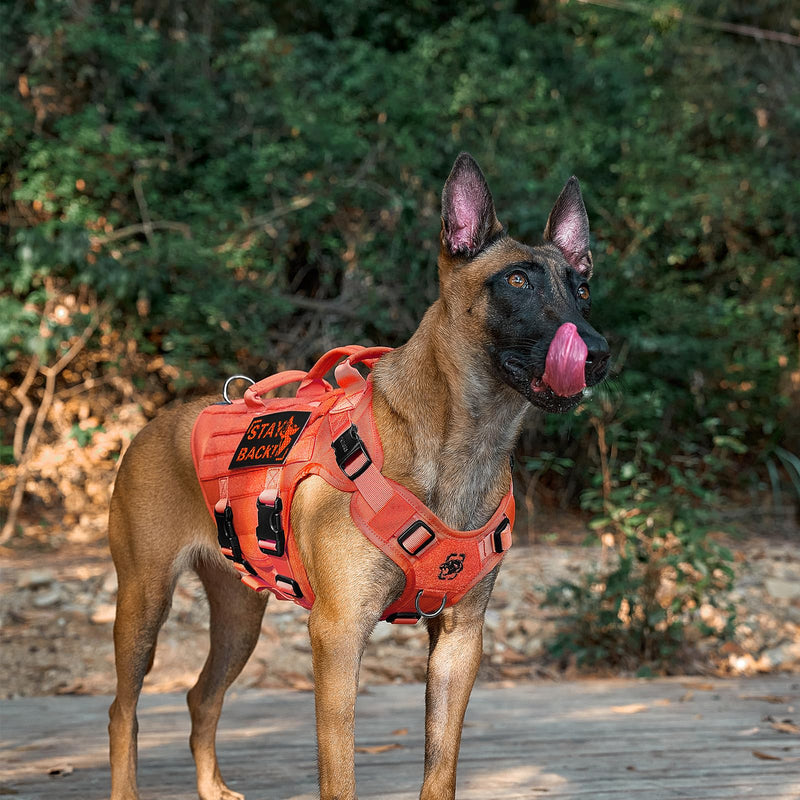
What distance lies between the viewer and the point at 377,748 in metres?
4.48

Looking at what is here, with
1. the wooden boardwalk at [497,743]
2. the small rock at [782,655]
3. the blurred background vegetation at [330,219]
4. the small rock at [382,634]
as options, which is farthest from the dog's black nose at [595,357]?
the blurred background vegetation at [330,219]

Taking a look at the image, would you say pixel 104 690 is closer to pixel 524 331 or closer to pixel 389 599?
pixel 389 599

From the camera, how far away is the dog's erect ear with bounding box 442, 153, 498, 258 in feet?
10.6

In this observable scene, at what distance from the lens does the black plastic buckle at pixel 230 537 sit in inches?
137

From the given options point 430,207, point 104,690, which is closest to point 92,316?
point 430,207

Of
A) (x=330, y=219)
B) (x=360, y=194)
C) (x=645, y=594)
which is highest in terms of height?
(x=360, y=194)

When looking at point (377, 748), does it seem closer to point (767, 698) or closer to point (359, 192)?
point (767, 698)

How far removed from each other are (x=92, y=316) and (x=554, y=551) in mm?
4541

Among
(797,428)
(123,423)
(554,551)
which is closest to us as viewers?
(554,551)

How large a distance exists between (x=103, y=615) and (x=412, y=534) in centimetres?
484

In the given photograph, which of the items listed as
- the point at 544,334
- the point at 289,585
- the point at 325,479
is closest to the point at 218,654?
the point at 289,585

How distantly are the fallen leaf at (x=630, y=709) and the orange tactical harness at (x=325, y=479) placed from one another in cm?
237

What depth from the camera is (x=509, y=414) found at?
10.2ft

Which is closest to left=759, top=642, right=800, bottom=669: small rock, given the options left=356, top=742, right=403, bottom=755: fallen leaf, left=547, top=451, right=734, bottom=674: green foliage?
left=547, top=451, right=734, bottom=674: green foliage
